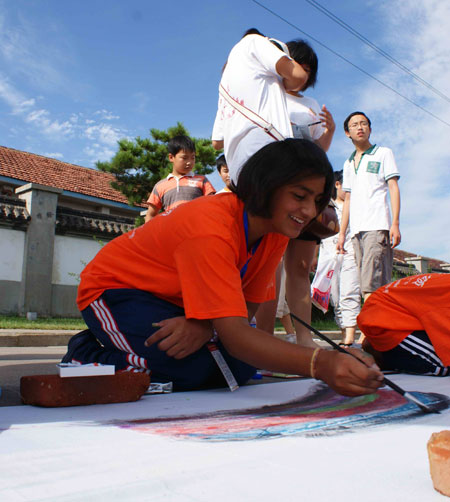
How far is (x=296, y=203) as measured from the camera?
1.59 meters

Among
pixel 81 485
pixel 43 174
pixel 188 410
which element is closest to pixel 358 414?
pixel 188 410

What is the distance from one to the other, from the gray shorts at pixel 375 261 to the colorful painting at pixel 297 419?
67.1 inches

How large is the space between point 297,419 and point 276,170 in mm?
705

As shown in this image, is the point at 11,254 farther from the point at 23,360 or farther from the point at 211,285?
the point at 211,285

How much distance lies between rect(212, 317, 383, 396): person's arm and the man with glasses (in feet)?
6.48

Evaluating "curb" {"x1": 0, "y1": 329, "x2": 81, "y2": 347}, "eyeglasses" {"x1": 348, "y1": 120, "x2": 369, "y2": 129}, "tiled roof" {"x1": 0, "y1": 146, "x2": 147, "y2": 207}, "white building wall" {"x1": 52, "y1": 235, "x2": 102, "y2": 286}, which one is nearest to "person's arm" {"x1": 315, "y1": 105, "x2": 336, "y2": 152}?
"eyeglasses" {"x1": 348, "y1": 120, "x2": 369, "y2": 129}

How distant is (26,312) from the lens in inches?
411

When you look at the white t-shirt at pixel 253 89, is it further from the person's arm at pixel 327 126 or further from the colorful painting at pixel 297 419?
the colorful painting at pixel 297 419

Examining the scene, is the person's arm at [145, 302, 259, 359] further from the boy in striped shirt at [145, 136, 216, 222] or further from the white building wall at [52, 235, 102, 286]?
the white building wall at [52, 235, 102, 286]

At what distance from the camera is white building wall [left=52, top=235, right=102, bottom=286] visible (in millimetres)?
11172

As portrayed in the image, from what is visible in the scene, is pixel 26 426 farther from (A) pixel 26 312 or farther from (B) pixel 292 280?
(A) pixel 26 312

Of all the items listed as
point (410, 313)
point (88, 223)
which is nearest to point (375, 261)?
point (410, 313)

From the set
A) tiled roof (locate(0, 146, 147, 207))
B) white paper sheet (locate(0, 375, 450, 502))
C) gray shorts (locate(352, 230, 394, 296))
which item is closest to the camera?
white paper sheet (locate(0, 375, 450, 502))

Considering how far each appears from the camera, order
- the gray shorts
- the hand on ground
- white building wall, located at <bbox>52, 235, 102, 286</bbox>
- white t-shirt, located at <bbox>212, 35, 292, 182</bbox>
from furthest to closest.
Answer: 1. white building wall, located at <bbox>52, 235, 102, 286</bbox>
2. the gray shorts
3. white t-shirt, located at <bbox>212, 35, 292, 182</bbox>
4. the hand on ground
